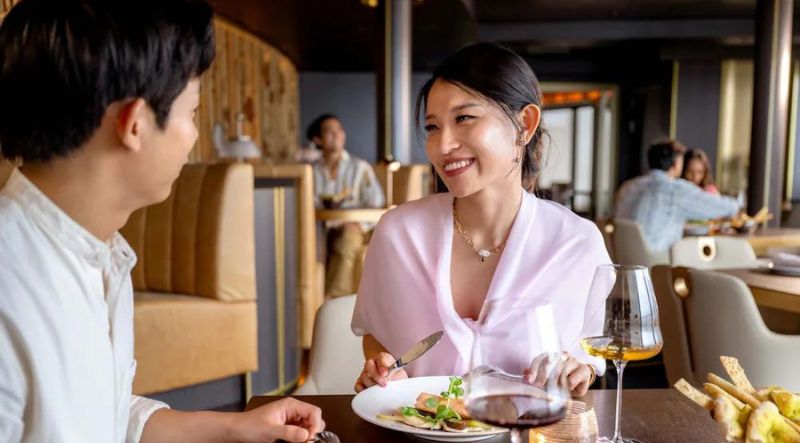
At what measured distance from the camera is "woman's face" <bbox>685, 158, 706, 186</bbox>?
20.9 feet

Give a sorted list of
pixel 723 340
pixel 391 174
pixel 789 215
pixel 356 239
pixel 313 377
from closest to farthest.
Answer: pixel 313 377
pixel 723 340
pixel 356 239
pixel 391 174
pixel 789 215

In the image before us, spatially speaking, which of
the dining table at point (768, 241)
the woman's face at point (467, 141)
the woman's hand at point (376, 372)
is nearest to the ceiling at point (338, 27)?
the dining table at point (768, 241)

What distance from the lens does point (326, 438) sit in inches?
39.7

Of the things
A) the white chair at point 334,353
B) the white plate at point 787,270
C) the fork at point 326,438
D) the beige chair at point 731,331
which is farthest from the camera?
the white plate at point 787,270

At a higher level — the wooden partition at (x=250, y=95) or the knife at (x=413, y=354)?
the wooden partition at (x=250, y=95)

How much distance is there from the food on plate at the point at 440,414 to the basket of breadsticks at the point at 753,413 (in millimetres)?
309

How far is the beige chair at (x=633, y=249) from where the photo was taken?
4.62 metres

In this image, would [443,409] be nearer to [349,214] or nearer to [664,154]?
[349,214]

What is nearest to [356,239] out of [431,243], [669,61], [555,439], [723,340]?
[723,340]

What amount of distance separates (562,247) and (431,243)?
0.31 meters

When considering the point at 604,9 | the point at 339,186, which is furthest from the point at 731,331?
the point at 604,9

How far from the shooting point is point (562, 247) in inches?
62.1

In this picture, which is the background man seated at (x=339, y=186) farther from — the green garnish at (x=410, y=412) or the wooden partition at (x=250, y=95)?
the green garnish at (x=410, y=412)

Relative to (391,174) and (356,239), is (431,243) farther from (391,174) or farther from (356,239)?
(391,174)
